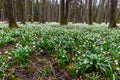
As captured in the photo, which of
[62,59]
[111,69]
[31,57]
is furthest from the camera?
[31,57]

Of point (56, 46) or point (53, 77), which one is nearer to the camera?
point (53, 77)

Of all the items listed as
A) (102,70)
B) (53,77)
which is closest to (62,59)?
(53,77)

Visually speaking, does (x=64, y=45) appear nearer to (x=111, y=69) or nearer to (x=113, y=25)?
(x=111, y=69)

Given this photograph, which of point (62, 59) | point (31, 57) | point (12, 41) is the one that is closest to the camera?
point (62, 59)

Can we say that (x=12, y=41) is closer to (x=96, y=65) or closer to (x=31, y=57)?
(x=31, y=57)

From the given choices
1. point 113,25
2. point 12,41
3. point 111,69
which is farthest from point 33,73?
point 113,25

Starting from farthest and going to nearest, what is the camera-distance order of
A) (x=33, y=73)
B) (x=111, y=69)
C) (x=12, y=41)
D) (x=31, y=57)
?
(x=12, y=41), (x=31, y=57), (x=33, y=73), (x=111, y=69)

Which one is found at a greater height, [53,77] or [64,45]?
[64,45]

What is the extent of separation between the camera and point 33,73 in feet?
15.8

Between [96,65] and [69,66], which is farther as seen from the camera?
[69,66]

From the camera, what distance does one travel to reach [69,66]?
492cm

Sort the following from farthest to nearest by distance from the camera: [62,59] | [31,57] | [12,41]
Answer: [12,41]
[31,57]
[62,59]

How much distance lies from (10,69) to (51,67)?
1.03m

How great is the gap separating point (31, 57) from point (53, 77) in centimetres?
148
